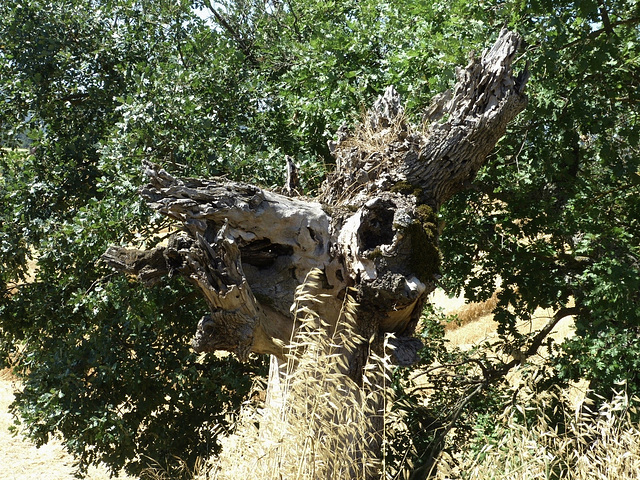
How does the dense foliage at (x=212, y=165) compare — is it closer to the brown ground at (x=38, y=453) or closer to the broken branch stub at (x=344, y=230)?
the broken branch stub at (x=344, y=230)

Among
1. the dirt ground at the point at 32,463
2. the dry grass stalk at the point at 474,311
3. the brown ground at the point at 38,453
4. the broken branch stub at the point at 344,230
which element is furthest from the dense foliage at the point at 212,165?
the dry grass stalk at the point at 474,311

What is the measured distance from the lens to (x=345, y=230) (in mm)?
4855

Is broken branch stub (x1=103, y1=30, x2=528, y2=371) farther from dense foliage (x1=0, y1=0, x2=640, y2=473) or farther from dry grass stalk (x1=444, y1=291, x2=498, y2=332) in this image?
dry grass stalk (x1=444, y1=291, x2=498, y2=332)

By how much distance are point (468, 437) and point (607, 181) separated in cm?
295

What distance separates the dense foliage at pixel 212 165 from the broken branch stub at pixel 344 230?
3.40 feet

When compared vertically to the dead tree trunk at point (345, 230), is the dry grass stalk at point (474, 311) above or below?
below

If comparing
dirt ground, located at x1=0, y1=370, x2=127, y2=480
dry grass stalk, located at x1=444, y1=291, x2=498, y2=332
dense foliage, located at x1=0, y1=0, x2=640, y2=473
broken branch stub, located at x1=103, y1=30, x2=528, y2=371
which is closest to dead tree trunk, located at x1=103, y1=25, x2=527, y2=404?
broken branch stub, located at x1=103, y1=30, x2=528, y2=371

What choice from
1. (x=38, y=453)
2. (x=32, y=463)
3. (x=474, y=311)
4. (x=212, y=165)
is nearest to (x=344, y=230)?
(x=212, y=165)

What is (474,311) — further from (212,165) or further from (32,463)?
(212,165)

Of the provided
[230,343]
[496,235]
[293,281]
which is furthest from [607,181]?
[230,343]

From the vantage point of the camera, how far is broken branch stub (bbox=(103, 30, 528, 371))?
4.45m

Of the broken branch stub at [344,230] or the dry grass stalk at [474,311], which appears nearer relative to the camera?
the broken branch stub at [344,230]

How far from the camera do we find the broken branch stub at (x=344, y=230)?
4.45 meters

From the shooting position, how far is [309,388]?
13.0 feet
